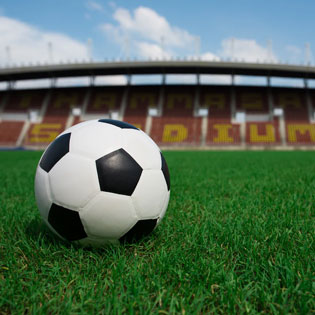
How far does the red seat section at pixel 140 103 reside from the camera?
1058 inches

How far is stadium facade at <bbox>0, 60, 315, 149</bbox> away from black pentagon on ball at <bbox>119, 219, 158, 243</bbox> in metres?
22.7

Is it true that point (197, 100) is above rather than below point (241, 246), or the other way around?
above

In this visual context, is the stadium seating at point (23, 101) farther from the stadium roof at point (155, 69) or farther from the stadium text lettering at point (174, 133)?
the stadium text lettering at point (174, 133)

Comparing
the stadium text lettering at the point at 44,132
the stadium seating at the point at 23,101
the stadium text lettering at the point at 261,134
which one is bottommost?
the stadium text lettering at the point at 261,134

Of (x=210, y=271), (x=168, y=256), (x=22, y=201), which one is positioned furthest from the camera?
(x=22, y=201)

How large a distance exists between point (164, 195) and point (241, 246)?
57 centimetres

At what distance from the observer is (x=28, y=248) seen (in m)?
1.57

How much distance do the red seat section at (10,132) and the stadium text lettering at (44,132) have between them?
4.89 ft

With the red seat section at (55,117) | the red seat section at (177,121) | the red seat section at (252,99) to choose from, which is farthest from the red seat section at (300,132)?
the red seat section at (55,117)

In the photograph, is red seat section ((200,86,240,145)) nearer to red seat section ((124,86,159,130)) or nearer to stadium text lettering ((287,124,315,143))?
stadium text lettering ((287,124,315,143))

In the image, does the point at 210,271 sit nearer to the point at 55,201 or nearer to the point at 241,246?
the point at 241,246

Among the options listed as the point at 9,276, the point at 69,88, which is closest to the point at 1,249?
the point at 9,276

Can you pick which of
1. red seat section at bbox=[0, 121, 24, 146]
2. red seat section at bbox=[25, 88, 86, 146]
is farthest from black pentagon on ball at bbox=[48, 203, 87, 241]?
red seat section at bbox=[0, 121, 24, 146]

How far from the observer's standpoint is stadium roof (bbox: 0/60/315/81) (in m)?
24.2
